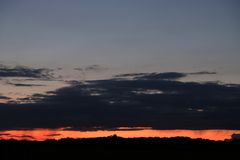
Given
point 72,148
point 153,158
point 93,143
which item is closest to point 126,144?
point 93,143

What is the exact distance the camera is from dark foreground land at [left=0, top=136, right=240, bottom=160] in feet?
280

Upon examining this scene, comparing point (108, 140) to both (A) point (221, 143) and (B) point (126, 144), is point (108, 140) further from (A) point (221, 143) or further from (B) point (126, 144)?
(A) point (221, 143)

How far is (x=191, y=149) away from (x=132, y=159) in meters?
20.6

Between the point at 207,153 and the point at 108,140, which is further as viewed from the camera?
the point at 108,140

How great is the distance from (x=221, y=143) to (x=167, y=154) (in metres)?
17.2

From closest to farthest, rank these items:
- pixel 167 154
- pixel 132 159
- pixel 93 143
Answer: pixel 132 159
pixel 167 154
pixel 93 143

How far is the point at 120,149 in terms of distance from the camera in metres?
99.6

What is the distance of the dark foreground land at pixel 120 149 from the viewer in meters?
85.3

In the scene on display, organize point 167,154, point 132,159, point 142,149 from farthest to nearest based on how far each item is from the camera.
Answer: point 142,149, point 167,154, point 132,159

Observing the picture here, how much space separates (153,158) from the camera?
281 ft

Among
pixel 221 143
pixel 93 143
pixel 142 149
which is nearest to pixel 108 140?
pixel 93 143

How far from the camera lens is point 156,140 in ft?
368

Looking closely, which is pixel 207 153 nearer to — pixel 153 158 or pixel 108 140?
pixel 153 158

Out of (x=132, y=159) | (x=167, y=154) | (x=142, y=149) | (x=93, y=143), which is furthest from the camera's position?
(x=93, y=143)
